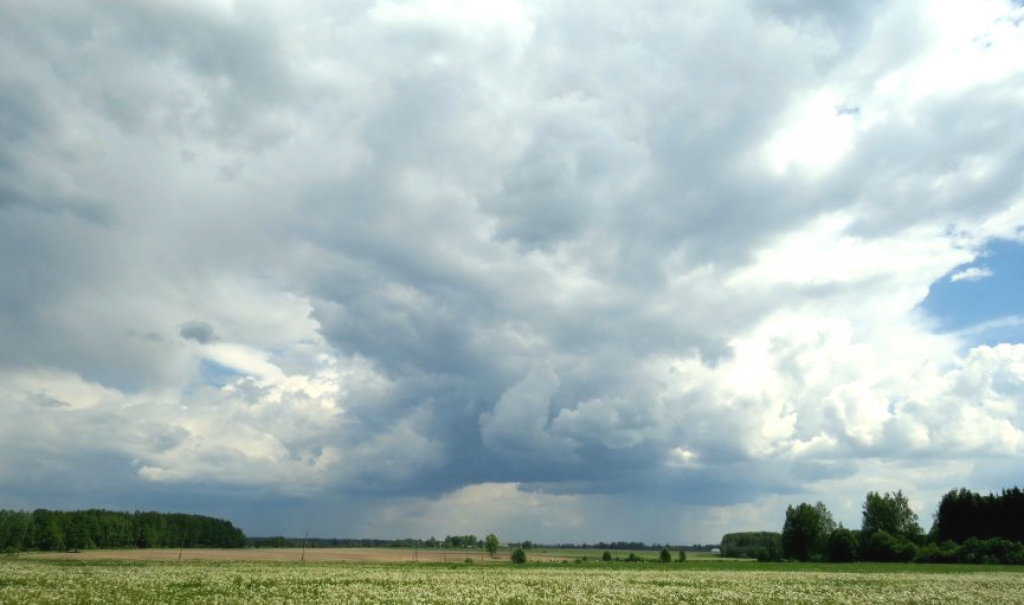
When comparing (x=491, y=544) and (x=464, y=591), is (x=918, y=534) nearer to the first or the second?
(x=491, y=544)

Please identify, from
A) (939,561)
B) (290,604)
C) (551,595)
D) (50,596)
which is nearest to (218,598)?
(290,604)

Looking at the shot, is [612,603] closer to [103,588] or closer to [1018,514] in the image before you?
[103,588]

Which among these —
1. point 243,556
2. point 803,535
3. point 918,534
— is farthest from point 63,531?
point 918,534

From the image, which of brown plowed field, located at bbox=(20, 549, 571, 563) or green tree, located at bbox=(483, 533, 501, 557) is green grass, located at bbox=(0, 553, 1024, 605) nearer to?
brown plowed field, located at bbox=(20, 549, 571, 563)

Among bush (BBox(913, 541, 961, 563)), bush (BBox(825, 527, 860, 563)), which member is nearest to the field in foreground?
bush (BBox(913, 541, 961, 563))

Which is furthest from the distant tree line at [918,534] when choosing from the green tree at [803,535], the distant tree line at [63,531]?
the distant tree line at [63,531]

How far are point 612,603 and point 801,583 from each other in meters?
24.4

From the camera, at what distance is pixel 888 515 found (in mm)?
177250

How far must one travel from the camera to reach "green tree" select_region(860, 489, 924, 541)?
176 metres

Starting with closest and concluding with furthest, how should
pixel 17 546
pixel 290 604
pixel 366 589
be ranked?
1. pixel 290 604
2. pixel 366 589
3. pixel 17 546

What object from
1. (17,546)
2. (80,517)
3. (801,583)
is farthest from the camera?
(80,517)

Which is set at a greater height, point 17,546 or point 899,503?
point 899,503

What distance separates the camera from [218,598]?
3619 cm

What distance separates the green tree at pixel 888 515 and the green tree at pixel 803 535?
25112mm
